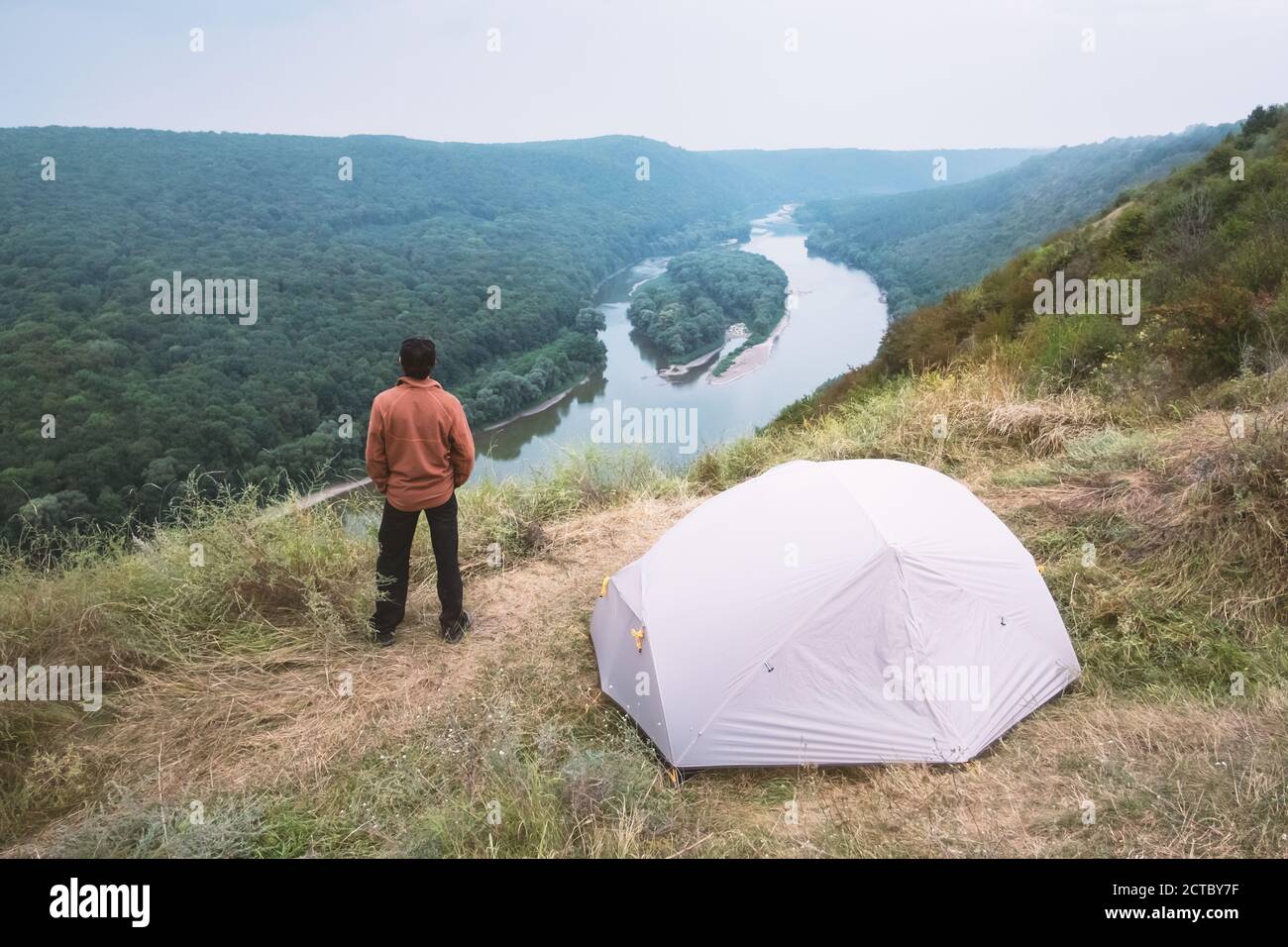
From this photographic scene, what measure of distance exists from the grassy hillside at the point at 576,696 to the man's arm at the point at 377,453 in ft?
2.83

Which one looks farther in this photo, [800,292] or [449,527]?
[800,292]

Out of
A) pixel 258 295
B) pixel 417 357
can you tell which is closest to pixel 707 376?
pixel 258 295

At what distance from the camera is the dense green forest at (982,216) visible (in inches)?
1804

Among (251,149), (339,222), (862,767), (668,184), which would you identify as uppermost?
(668,184)

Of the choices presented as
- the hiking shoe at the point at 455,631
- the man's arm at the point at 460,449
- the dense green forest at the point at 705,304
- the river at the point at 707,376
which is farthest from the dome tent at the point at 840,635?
the dense green forest at the point at 705,304

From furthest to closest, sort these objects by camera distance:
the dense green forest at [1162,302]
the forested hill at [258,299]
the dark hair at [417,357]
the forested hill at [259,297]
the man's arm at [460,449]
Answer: the forested hill at [259,297] < the forested hill at [258,299] < the dense green forest at [1162,302] < the man's arm at [460,449] < the dark hair at [417,357]

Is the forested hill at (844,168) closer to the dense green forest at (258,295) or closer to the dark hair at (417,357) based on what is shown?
the dense green forest at (258,295)

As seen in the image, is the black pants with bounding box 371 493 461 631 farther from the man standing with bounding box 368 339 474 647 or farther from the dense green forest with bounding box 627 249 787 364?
the dense green forest with bounding box 627 249 787 364

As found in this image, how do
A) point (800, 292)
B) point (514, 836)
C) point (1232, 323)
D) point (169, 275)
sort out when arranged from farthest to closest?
1. point (800, 292)
2. point (169, 275)
3. point (1232, 323)
4. point (514, 836)

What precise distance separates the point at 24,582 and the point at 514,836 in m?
3.30

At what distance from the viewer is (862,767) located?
340 cm

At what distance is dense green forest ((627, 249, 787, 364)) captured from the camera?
41.7m

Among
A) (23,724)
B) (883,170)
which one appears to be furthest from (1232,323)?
(883,170)

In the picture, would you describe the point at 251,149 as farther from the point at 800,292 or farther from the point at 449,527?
the point at 449,527
